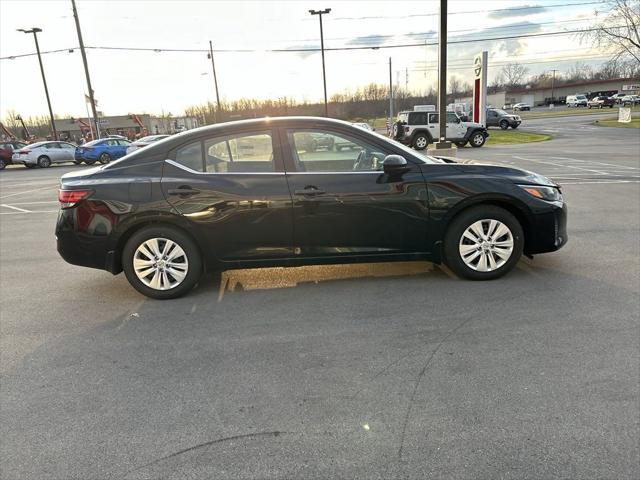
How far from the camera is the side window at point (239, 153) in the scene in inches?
176

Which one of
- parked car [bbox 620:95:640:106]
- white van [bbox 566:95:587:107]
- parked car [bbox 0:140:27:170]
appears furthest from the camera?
white van [bbox 566:95:587:107]

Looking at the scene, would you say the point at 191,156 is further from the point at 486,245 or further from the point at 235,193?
the point at 486,245

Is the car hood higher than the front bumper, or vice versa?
the car hood

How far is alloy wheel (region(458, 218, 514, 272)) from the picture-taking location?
15.0 feet

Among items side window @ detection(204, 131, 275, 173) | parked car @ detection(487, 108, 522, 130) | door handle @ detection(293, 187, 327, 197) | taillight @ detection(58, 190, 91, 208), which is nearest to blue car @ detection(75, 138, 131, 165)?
taillight @ detection(58, 190, 91, 208)

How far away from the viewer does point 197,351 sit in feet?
11.5

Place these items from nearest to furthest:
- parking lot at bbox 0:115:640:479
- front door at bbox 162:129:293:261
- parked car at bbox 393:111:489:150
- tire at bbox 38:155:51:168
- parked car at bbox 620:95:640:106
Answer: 1. parking lot at bbox 0:115:640:479
2. front door at bbox 162:129:293:261
3. parked car at bbox 393:111:489:150
4. tire at bbox 38:155:51:168
5. parked car at bbox 620:95:640:106

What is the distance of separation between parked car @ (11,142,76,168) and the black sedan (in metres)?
26.4

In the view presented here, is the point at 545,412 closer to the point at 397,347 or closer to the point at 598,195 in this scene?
the point at 397,347

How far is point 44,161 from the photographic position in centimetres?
2722

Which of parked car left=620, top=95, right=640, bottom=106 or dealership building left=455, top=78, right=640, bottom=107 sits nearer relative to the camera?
parked car left=620, top=95, right=640, bottom=106

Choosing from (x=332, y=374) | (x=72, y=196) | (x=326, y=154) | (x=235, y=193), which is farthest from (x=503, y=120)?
(x=332, y=374)

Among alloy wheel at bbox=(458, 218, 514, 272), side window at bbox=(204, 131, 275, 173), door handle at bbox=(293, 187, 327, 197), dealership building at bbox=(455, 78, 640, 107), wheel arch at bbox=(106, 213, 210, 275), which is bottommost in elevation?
alloy wheel at bbox=(458, 218, 514, 272)

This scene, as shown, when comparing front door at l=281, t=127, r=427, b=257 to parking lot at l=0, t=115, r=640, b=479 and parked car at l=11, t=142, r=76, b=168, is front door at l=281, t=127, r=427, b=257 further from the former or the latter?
parked car at l=11, t=142, r=76, b=168
